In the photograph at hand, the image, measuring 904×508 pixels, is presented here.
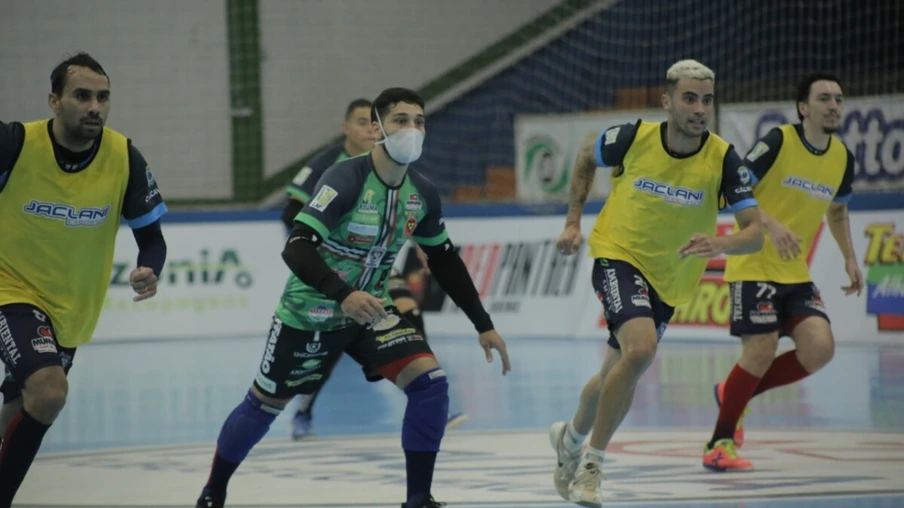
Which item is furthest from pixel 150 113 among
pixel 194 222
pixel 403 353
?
pixel 403 353

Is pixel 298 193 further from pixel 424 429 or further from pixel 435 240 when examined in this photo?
pixel 424 429

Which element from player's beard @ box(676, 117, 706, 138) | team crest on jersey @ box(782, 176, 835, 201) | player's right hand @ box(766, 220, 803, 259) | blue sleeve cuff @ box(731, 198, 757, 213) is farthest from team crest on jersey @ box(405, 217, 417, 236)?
team crest on jersey @ box(782, 176, 835, 201)

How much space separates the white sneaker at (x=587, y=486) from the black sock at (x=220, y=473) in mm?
1636

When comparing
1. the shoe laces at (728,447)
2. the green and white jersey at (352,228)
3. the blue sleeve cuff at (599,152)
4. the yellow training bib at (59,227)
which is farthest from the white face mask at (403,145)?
the shoe laces at (728,447)

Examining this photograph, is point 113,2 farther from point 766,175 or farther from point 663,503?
point 663,503

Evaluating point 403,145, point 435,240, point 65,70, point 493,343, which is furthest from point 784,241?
point 65,70

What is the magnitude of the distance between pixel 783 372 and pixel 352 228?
11.7 feet

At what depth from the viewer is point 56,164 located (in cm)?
632

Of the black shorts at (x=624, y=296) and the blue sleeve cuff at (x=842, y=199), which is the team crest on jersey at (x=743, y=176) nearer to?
the black shorts at (x=624, y=296)

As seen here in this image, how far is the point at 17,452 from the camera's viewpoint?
6109 mm

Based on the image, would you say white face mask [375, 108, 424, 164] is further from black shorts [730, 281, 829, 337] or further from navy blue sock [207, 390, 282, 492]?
black shorts [730, 281, 829, 337]

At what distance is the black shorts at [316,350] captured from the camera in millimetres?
6629

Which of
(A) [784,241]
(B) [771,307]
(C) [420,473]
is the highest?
(A) [784,241]

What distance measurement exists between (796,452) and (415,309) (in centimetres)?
297
